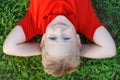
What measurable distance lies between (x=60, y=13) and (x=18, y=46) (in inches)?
15.3

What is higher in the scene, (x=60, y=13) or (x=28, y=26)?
(x=60, y=13)

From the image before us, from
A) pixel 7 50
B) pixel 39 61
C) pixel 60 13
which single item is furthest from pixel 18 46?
pixel 60 13

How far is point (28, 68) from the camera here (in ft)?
7.74

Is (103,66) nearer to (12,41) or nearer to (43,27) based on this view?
(43,27)

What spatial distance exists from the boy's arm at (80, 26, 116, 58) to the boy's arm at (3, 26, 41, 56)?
36cm

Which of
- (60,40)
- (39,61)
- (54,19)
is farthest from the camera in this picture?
(39,61)

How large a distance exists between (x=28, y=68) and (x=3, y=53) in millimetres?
230

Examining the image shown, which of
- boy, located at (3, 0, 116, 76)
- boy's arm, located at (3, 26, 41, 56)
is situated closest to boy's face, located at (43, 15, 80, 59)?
boy, located at (3, 0, 116, 76)

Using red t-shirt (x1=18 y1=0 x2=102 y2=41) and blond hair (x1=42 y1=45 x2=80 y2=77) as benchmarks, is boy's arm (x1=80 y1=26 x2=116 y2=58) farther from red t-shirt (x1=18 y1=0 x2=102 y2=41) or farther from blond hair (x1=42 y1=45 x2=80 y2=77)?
blond hair (x1=42 y1=45 x2=80 y2=77)

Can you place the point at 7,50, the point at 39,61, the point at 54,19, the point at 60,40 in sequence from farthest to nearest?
the point at 39,61, the point at 7,50, the point at 54,19, the point at 60,40

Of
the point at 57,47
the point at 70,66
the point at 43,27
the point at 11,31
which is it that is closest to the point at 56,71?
the point at 70,66

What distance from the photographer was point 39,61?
2.34 m

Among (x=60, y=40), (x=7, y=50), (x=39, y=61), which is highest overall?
(x=60, y=40)

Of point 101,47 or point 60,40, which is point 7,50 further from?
point 101,47
